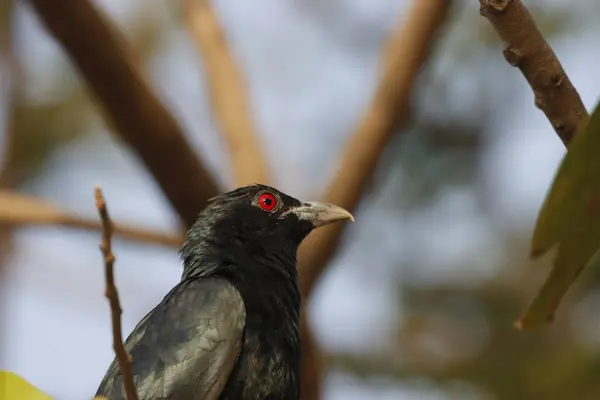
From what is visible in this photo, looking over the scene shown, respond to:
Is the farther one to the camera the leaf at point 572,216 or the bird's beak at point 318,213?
the bird's beak at point 318,213

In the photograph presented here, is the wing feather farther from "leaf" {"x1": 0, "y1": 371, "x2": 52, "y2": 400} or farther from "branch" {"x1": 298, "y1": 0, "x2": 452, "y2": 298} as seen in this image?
"branch" {"x1": 298, "y1": 0, "x2": 452, "y2": 298}

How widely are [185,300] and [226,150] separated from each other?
394 cm

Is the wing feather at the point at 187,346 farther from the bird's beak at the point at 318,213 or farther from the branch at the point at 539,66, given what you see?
the branch at the point at 539,66

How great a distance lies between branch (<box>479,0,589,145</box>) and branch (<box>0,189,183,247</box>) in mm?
4637

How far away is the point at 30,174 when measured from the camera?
1041cm

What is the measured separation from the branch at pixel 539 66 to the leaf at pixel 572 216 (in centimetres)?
53

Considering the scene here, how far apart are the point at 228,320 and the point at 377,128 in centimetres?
330

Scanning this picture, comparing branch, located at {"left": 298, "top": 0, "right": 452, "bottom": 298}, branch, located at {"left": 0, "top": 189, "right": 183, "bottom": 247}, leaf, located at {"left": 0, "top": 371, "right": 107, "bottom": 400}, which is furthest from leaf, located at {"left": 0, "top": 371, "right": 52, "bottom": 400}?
branch, located at {"left": 0, "top": 189, "right": 183, "bottom": 247}

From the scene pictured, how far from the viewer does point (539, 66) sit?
2986 millimetres

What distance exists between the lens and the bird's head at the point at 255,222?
16.3 ft

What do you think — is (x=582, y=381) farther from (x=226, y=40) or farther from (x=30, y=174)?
(x=30, y=174)

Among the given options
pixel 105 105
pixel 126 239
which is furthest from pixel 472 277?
pixel 105 105

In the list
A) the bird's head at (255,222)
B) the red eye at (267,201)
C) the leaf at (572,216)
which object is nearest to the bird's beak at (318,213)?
the bird's head at (255,222)

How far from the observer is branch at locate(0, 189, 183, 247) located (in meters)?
7.18
